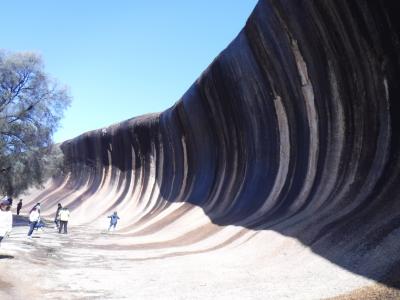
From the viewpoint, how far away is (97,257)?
15.5 m

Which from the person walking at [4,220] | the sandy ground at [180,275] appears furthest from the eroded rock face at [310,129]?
the person walking at [4,220]

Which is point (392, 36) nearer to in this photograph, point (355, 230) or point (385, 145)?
point (385, 145)

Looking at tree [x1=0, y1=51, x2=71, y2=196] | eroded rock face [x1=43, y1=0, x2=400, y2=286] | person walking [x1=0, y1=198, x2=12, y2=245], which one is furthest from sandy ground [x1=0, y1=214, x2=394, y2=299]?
tree [x1=0, y1=51, x2=71, y2=196]

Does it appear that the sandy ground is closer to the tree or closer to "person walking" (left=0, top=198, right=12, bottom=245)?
"person walking" (left=0, top=198, right=12, bottom=245)

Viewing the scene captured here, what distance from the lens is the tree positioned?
91.5ft

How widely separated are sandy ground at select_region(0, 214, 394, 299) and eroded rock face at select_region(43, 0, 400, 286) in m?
0.55

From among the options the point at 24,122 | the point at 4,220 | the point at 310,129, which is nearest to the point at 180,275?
the point at 4,220

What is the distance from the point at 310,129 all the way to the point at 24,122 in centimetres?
1755

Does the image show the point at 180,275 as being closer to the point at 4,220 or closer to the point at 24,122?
the point at 4,220

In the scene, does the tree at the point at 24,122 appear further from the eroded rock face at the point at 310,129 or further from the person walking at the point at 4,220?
the person walking at the point at 4,220

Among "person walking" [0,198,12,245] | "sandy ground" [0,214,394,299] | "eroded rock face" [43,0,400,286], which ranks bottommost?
"sandy ground" [0,214,394,299]

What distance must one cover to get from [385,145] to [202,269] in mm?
5306

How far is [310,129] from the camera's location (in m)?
16.7

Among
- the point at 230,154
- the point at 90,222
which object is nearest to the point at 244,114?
the point at 230,154
